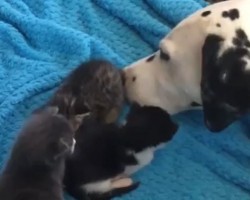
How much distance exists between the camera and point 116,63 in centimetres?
240

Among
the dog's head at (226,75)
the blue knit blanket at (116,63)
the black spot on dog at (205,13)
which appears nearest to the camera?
the dog's head at (226,75)

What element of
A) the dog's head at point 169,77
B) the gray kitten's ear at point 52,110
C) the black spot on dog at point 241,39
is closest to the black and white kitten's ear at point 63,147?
the gray kitten's ear at point 52,110

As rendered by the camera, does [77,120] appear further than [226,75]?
Yes

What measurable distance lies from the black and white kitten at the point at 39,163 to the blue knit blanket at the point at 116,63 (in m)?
0.32

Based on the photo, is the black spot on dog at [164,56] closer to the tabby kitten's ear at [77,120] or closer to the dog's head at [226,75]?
the dog's head at [226,75]

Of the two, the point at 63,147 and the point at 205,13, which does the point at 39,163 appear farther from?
the point at 205,13

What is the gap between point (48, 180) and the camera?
1780 mm

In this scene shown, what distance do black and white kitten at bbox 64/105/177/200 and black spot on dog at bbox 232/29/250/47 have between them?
31 centimetres

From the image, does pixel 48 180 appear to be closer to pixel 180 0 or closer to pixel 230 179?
pixel 230 179

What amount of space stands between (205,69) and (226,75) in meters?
0.07

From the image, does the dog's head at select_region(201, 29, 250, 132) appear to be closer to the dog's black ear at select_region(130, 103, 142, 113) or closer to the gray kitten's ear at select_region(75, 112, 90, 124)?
the dog's black ear at select_region(130, 103, 142, 113)

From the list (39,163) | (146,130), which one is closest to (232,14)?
(146,130)

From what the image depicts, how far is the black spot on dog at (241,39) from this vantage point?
6.25ft

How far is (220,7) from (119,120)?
1.69ft
